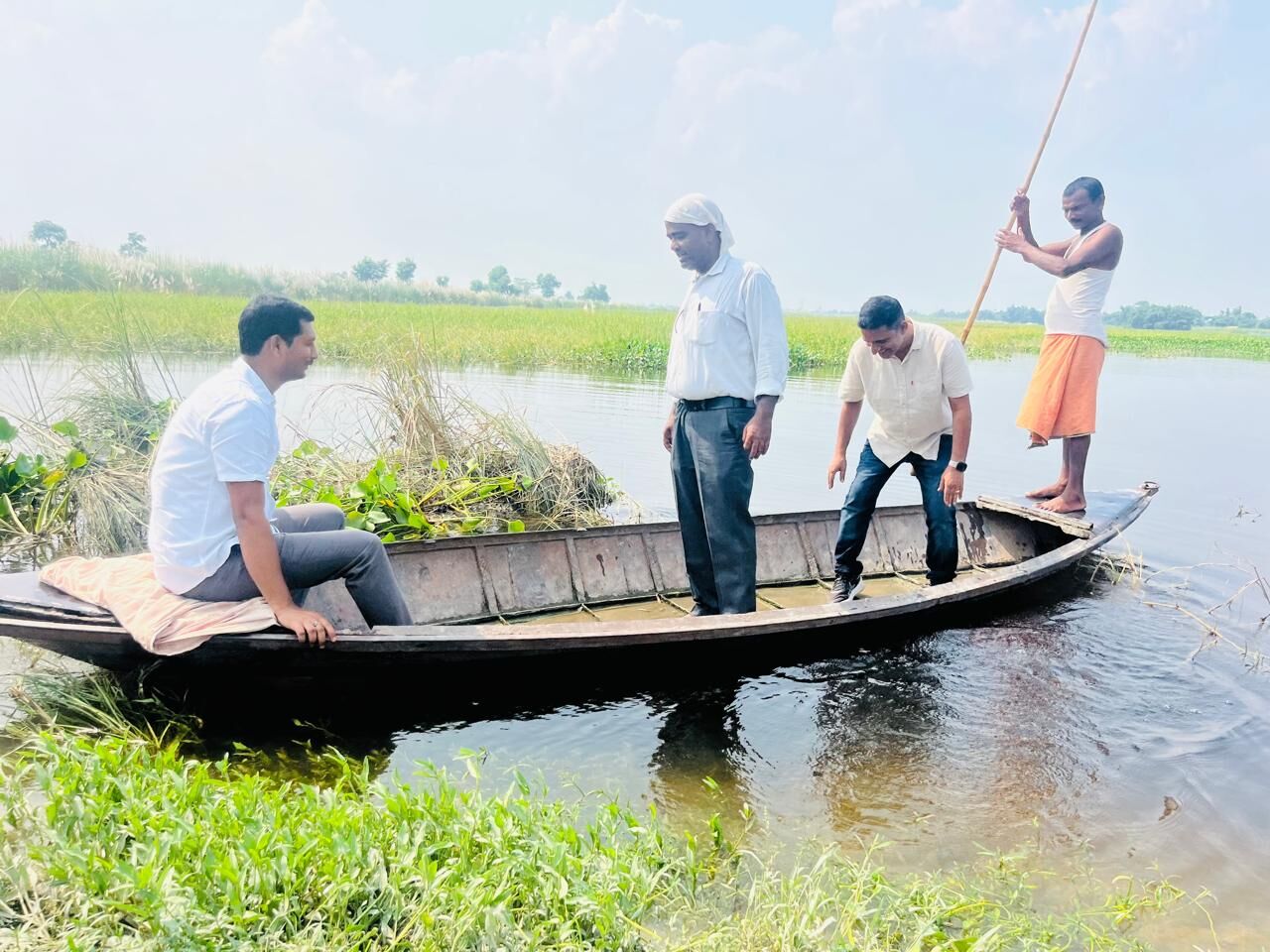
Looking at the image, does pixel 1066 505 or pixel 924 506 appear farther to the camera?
pixel 1066 505

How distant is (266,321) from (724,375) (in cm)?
183

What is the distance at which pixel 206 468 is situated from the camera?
115 inches

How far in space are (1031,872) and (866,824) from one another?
52cm

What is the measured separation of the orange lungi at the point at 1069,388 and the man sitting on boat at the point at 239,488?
14.7 ft

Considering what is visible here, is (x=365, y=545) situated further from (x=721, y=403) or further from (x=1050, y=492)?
(x=1050, y=492)

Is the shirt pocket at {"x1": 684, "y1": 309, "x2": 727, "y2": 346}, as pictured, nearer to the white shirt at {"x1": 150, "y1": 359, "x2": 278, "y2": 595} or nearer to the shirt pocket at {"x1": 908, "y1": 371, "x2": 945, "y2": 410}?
the shirt pocket at {"x1": 908, "y1": 371, "x2": 945, "y2": 410}

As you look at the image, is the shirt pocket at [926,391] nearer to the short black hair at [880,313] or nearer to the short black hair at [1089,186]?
the short black hair at [880,313]

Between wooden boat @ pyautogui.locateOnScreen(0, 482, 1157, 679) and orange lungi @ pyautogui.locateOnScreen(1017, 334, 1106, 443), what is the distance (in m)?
0.55

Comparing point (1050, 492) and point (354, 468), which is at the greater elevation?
point (354, 468)

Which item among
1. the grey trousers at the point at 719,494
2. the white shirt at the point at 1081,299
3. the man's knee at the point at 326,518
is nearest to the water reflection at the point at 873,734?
the grey trousers at the point at 719,494

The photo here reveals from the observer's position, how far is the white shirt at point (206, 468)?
2852 mm

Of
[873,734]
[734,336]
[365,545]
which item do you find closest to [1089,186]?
[734,336]

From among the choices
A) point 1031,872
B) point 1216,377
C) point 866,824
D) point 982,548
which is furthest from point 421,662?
point 1216,377

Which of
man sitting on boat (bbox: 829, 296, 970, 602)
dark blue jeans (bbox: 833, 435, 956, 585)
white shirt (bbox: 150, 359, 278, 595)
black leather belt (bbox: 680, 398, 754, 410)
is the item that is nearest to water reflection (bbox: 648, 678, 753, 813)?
man sitting on boat (bbox: 829, 296, 970, 602)
